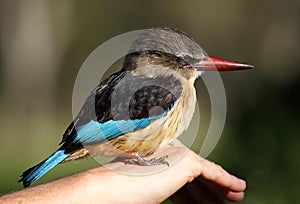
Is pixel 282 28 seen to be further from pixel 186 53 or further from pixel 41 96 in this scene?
pixel 186 53

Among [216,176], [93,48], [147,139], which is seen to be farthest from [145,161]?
[93,48]

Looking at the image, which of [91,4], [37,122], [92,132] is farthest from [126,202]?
[91,4]

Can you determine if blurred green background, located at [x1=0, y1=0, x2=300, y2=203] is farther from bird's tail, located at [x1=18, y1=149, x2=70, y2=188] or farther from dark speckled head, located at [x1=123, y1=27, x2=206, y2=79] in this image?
bird's tail, located at [x1=18, y1=149, x2=70, y2=188]

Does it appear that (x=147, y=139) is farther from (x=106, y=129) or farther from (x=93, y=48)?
(x=93, y=48)

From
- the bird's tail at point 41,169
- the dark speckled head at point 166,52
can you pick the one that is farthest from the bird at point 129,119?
the dark speckled head at point 166,52

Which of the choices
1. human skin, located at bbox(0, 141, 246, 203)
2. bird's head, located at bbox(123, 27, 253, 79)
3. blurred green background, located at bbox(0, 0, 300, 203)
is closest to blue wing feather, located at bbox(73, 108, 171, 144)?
human skin, located at bbox(0, 141, 246, 203)

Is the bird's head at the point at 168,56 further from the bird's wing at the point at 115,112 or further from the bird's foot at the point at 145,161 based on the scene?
the bird's foot at the point at 145,161
